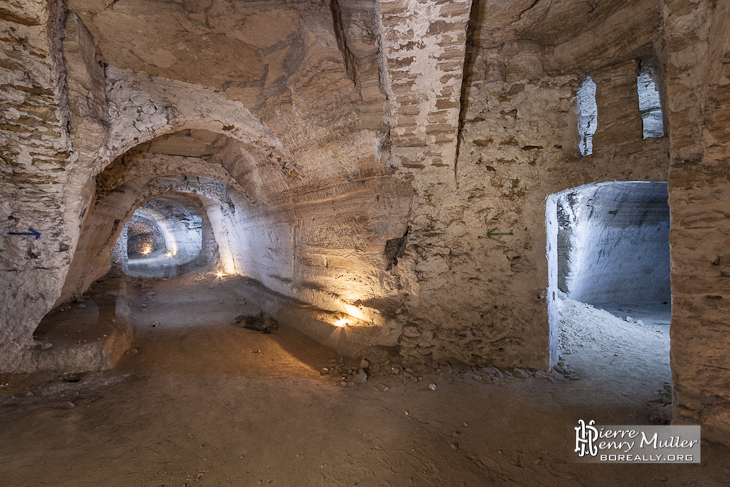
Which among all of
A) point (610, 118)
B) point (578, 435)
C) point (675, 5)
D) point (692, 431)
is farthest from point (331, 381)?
point (675, 5)

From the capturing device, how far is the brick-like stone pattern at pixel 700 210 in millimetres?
2035

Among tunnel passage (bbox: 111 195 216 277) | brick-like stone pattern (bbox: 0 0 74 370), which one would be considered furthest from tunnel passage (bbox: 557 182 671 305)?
tunnel passage (bbox: 111 195 216 277)

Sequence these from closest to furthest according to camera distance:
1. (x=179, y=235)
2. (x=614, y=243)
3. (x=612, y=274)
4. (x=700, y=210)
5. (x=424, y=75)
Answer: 1. (x=700, y=210)
2. (x=424, y=75)
3. (x=614, y=243)
4. (x=612, y=274)
5. (x=179, y=235)

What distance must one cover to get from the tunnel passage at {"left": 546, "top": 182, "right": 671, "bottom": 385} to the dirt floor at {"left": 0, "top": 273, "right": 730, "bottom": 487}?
0.08 metres

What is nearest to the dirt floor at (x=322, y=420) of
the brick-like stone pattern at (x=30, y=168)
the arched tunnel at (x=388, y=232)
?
the arched tunnel at (x=388, y=232)

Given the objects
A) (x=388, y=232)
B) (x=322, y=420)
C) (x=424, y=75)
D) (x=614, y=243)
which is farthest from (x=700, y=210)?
(x=614, y=243)

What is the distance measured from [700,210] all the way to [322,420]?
338 cm

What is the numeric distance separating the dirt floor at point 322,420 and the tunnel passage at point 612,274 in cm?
8

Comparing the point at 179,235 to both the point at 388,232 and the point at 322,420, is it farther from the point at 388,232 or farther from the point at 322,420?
the point at 322,420

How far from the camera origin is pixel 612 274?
275 inches

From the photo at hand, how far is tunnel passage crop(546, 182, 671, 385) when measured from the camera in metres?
4.11

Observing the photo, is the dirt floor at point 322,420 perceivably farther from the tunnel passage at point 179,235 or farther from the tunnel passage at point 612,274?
the tunnel passage at point 179,235

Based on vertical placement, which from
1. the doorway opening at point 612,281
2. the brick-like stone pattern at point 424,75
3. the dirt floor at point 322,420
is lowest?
the dirt floor at point 322,420

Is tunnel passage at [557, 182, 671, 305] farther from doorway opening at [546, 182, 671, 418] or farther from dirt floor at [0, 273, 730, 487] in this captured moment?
dirt floor at [0, 273, 730, 487]
